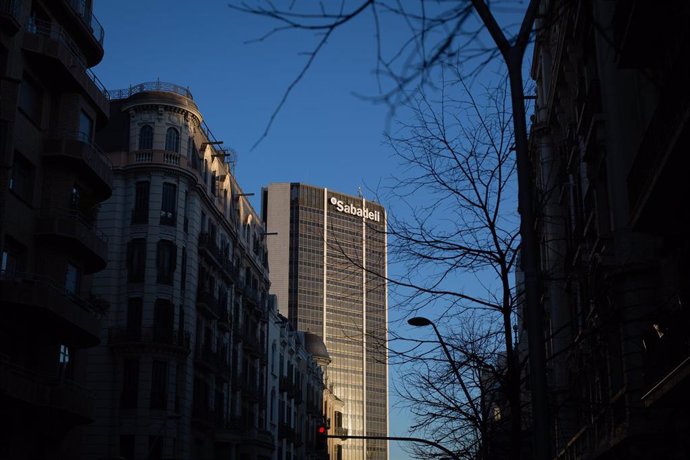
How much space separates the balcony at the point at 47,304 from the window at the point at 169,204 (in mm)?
17320

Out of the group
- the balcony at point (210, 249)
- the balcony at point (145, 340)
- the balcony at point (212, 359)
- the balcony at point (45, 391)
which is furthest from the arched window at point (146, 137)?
the balcony at point (45, 391)

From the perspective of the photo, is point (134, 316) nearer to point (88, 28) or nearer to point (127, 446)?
point (127, 446)

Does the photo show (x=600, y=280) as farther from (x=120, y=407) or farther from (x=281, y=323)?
(x=281, y=323)

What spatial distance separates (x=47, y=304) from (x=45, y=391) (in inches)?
106

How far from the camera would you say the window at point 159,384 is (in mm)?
46875

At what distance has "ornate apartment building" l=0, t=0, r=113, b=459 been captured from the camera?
2759cm

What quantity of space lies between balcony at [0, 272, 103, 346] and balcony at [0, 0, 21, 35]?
7.44m

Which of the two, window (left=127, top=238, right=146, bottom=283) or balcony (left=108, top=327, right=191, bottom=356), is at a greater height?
window (left=127, top=238, right=146, bottom=283)

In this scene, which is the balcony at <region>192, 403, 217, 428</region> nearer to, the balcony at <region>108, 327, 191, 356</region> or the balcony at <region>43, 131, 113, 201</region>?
the balcony at <region>108, 327, 191, 356</region>

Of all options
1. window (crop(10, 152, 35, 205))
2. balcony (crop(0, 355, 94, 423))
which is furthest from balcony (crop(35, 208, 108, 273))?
balcony (crop(0, 355, 94, 423))

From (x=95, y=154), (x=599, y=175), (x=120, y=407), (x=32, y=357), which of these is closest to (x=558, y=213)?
(x=599, y=175)

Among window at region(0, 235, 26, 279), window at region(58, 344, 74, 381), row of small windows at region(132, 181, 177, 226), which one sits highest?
row of small windows at region(132, 181, 177, 226)

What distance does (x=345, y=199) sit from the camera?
19438 cm

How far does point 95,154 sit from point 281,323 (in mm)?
43874
